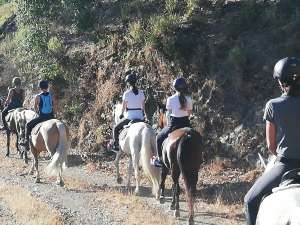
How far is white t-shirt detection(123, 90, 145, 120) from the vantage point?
1202 cm

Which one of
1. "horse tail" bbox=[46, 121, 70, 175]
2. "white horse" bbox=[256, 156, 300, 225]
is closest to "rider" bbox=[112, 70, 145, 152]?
"horse tail" bbox=[46, 121, 70, 175]

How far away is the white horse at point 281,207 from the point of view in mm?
4605

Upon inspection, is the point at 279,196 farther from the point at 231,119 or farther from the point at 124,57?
the point at 124,57

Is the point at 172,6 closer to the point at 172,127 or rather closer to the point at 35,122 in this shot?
the point at 35,122

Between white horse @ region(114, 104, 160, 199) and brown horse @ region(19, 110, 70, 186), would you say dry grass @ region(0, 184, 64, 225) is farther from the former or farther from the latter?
white horse @ region(114, 104, 160, 199)

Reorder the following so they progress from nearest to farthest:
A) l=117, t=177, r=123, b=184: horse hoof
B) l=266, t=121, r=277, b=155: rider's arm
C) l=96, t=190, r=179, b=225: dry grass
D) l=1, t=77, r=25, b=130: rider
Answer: l=266, t=121, r=277, b=155: rider's arm < l=96, t=190, r=179, b=225: dry grass < l=117, t=177, r=123, b=184: horse hoof < l=1, t=77, r=25, b=130: rider

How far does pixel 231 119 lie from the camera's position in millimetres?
13438

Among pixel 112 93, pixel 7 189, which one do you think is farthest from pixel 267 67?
pixel 7 189

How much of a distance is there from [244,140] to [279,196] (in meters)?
7.91

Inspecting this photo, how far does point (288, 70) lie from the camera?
5.41 m

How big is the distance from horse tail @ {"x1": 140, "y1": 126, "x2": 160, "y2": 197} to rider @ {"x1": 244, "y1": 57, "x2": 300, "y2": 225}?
18.1 ft

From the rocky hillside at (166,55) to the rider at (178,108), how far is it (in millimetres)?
3053

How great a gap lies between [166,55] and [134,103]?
4.10m

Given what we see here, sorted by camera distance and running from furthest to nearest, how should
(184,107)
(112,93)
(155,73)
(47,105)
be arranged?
1. (112,93)
2. (155,73)
3. (47,105)
4. (184,107)
